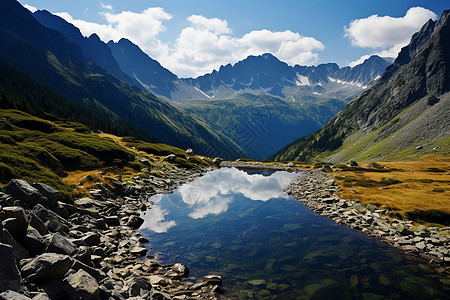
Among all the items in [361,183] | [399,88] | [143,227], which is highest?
[399,88]

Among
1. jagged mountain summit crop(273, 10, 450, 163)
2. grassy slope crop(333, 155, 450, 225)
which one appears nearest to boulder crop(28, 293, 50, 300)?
grassy slope crop(333, 155, 450, 225)

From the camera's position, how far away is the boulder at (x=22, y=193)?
16203 mm

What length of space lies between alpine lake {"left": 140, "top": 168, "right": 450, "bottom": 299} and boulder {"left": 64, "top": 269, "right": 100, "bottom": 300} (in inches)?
307

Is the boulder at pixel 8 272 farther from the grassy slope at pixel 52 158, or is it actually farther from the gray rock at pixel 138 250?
the grassy slope at pixel 52 158

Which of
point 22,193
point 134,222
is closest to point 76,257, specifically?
point 22,193

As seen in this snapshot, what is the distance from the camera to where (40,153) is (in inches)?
1441

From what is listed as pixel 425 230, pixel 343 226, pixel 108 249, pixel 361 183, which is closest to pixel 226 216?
pixel 343 226

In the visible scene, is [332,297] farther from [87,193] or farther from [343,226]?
[87,193]

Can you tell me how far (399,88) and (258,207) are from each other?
21934 cm

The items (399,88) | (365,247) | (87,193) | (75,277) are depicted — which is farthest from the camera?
(399,88)

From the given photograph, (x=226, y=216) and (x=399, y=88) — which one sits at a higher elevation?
(x=399, y=88)

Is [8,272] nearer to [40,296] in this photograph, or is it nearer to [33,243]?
[40,296]

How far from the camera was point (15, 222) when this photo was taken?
11102mm

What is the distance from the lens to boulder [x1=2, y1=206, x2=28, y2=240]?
430 inches
